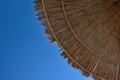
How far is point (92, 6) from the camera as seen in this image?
3.59m

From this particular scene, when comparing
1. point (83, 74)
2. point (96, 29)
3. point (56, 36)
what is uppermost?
point (96, 29)

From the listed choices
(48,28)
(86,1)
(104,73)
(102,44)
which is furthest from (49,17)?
(104,73)

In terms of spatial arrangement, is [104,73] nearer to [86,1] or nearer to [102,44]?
[102,44]

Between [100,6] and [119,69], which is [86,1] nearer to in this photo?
[100,6]

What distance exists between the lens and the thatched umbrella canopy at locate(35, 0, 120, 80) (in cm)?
354

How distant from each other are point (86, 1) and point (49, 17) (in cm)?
49

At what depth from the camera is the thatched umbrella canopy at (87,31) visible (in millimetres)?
3539

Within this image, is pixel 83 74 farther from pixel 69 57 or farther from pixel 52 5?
pixel 52 5

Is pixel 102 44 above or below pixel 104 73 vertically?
above

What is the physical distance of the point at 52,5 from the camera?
139 inches

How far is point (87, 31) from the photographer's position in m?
3.65

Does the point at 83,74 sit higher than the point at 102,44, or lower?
lower

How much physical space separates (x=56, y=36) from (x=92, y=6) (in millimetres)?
573

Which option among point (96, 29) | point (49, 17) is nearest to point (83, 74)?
point (96, 29)
